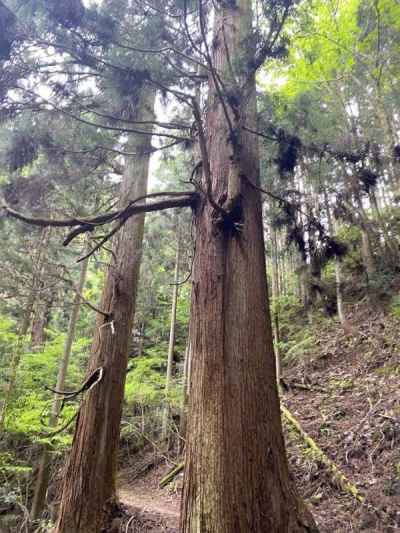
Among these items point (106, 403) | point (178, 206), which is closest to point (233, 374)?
point (178, 206)

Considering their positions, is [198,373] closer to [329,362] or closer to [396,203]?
[329,362]

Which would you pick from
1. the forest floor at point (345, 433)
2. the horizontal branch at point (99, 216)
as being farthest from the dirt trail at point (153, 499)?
the horizontal branch at point (99, 216)

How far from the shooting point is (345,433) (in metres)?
5.22

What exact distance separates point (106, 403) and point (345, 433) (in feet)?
11.6

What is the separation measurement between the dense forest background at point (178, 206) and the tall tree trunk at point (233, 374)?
0.31 ft

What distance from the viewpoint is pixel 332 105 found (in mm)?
11828

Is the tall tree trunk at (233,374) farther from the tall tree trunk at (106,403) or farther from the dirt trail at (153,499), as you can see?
the dirt trail at (153,499)

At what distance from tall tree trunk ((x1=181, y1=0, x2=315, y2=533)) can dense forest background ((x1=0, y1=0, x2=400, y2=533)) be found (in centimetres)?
9

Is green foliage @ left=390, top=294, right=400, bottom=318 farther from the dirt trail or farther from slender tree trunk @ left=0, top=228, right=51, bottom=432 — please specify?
slender tree trunk @ left=0, top=228, right=51, bottom=432

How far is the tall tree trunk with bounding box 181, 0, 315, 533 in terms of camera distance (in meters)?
1.99

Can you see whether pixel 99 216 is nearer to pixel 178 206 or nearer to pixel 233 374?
pixel 178 206

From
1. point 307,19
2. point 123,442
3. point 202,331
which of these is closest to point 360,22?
point 307,19

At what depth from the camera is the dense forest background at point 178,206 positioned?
3.43m

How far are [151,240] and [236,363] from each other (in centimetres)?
786
